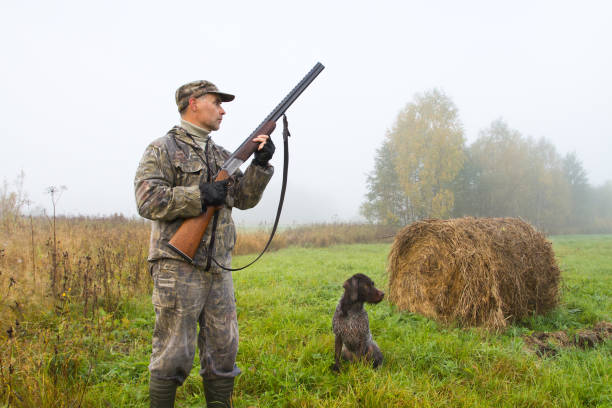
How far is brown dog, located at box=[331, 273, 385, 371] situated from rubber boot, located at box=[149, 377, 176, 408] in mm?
1779

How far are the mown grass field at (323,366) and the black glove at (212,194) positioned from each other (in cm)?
169

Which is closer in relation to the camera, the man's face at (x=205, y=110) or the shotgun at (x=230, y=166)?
the shotgun at (x=230, y=166)

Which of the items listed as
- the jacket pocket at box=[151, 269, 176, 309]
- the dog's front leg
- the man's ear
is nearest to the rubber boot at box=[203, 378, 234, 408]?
the jacket pocket at box=[151, 269, 176, 309]

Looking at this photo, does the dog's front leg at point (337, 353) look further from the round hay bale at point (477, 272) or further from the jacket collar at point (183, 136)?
the jacket collar at point (183, 136)

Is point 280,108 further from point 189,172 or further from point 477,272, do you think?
point 477,272

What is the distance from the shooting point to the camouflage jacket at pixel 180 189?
2.43 meters

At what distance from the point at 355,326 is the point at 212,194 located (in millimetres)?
2303

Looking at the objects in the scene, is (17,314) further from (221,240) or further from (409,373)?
(409,373)

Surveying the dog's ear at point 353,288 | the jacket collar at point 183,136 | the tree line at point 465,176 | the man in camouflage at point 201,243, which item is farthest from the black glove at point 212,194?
the tree line at point 465,176

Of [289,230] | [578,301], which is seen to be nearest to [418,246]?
[578,301]

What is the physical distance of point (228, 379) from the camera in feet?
9.02

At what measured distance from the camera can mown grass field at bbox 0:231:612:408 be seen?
9.86 ft

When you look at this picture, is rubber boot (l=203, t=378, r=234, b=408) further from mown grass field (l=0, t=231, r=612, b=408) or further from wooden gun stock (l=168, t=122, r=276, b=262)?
wooden gun stock (l=168, t=122, r=276, b=262)

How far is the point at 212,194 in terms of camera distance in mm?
2500
